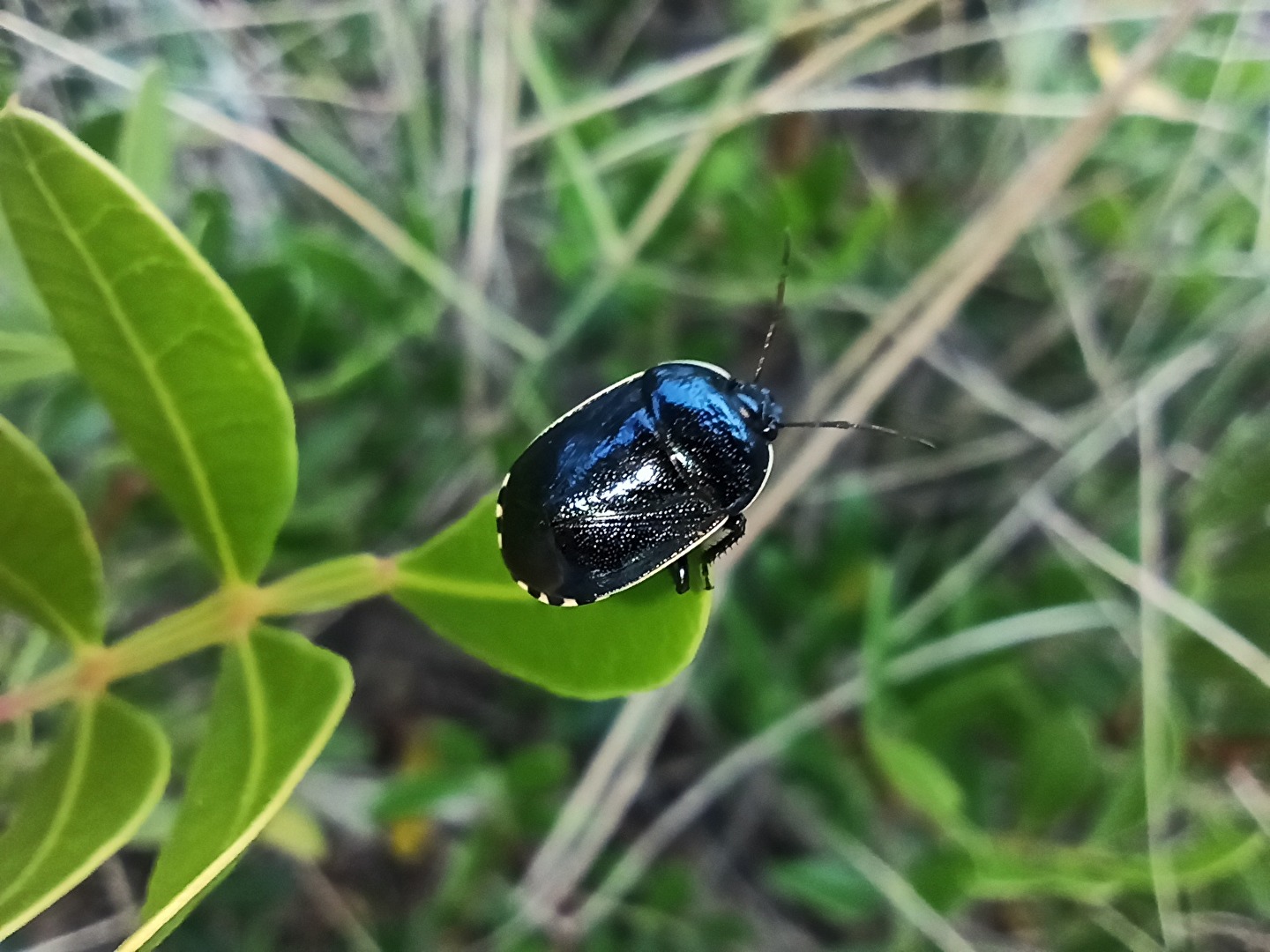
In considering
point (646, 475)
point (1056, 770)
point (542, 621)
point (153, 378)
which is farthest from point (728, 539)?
point (153, 378)

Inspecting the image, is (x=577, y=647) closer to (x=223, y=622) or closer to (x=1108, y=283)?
(x=223, y=622)

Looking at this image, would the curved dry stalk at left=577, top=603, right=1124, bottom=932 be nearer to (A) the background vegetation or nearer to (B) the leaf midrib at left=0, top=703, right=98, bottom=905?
(A) the background vegetation

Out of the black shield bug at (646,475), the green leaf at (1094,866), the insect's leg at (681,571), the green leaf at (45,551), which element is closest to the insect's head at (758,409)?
the black shield bug at (646,475)

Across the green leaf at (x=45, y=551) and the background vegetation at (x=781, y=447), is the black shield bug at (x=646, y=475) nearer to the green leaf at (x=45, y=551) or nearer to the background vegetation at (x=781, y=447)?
the background vegetation at (x=781, y=447)

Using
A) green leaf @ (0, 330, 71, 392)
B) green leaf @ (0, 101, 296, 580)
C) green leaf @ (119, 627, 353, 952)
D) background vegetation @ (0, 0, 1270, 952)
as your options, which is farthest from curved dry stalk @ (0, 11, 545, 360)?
green leaf @ (119, 627, 353, 952)

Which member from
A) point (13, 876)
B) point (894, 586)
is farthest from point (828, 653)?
point (13, 876)

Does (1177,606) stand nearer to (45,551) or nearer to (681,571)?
(681,571)
